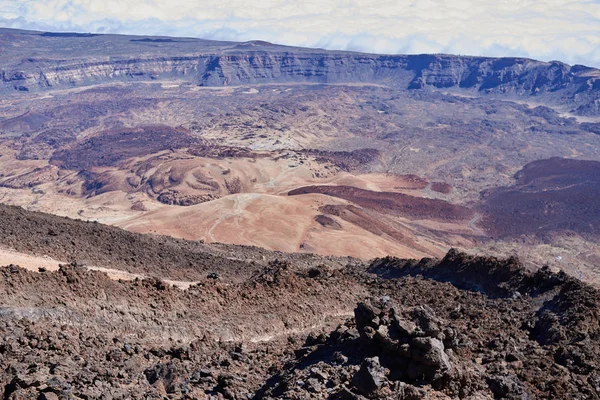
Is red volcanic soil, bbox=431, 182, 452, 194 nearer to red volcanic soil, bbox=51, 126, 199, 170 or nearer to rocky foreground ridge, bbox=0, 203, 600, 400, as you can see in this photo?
red volcanic soil, bbox=51, 126, 199, 170

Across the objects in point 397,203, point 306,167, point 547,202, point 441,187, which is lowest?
point 397,203

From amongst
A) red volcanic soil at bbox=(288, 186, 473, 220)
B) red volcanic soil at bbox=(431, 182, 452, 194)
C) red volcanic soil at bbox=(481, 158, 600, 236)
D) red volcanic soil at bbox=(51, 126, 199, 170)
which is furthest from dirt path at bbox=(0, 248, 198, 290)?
red volcanic soil at bbox=(51, 126, 199, 170)

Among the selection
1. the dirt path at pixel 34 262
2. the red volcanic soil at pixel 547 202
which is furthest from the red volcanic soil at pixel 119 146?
the dirt path at pixel 34 262

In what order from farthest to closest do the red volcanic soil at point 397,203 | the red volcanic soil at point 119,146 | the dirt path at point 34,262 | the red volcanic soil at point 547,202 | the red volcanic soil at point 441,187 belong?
the red volcanic soil at point 119,146 → the red volcanic soil at point 441,187 → the red volcanic soil at point 397,203 → the red volcanic soil at point 547,202 → the dirt path at point 34,262

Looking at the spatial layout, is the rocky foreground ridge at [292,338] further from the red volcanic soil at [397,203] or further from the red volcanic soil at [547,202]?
A: the red volcanic soil at [547,202]

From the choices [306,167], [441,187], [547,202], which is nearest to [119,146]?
[306,167]

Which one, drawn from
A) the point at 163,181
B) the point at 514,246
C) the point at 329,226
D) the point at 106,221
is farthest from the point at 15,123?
the point at 514,246

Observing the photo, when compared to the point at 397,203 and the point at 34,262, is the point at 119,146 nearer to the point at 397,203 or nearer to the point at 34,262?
the point at 397,203

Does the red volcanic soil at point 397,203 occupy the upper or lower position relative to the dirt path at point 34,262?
lower
